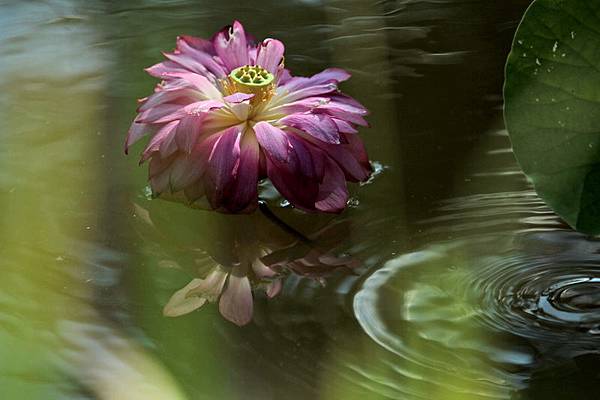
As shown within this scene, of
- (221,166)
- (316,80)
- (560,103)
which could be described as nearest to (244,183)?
(221,166)

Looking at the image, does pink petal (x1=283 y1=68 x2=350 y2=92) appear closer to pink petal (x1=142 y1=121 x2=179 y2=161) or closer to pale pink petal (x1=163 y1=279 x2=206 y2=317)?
pink petal (x1=142 y1=121 x2=179 y2=161)

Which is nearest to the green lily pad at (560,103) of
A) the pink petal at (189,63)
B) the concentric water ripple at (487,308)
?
the concentric water ripple at (487,308)

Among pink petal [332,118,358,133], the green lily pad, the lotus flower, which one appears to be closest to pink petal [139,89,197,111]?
the lotus flower

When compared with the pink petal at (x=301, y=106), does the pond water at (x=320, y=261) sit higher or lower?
lower

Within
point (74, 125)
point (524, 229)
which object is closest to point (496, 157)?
point (524, 229)

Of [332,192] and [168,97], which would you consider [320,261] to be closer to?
[332,192]

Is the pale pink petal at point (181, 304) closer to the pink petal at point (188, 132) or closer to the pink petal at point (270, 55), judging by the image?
the pink petal at point (188, 132)
